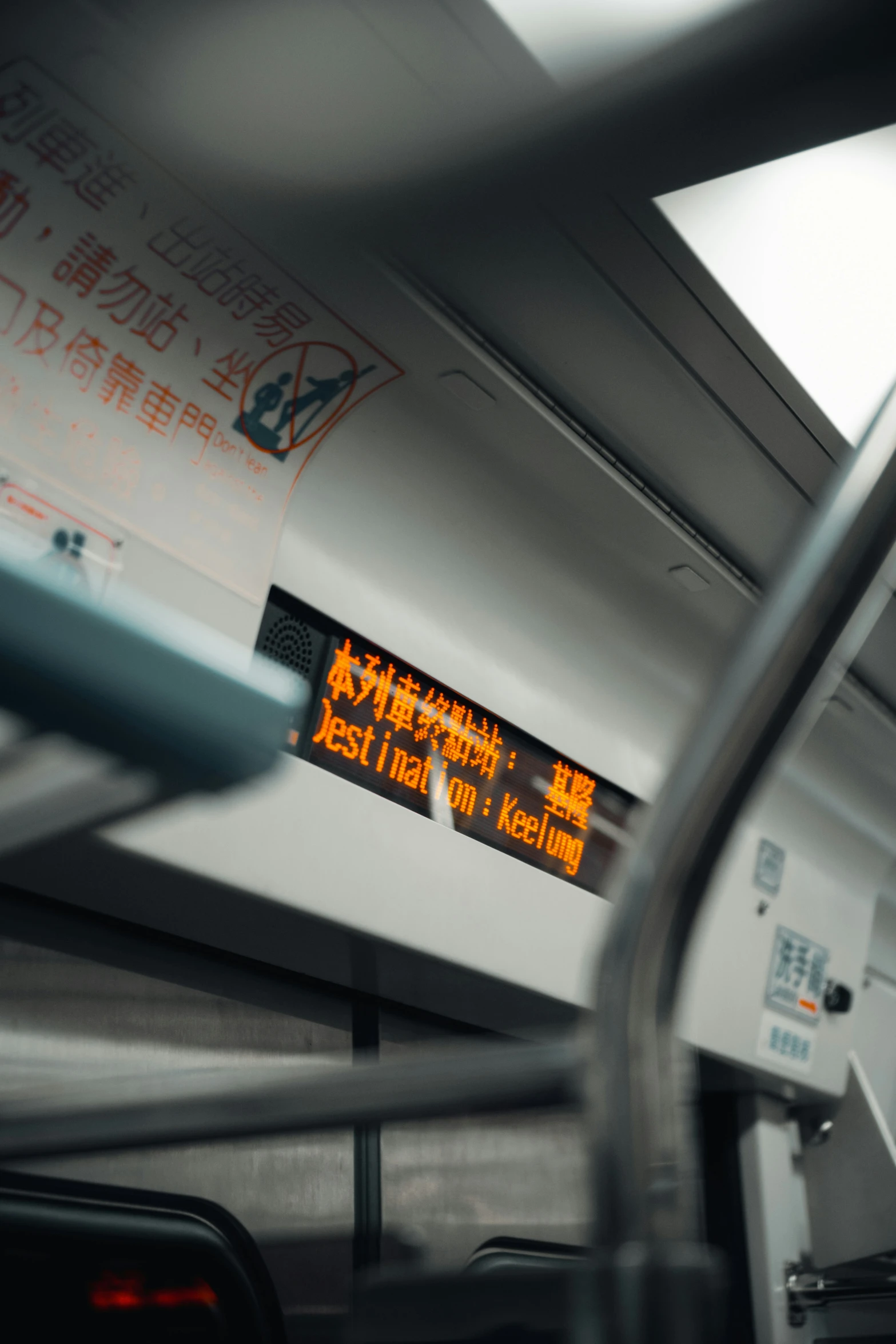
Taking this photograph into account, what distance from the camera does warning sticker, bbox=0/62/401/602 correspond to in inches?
59.5

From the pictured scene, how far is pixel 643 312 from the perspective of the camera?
6.05 ft

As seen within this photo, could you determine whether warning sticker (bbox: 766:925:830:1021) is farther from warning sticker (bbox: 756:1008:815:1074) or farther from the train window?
the train window

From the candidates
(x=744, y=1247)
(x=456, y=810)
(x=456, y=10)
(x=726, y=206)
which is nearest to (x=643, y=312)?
(x=726, y=206)

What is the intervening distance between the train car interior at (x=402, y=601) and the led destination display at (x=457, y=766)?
0.01m

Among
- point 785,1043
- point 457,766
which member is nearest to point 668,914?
point 457,766

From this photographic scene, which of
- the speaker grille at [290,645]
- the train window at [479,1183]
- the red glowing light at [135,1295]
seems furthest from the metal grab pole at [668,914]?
the train window at [479,1183]

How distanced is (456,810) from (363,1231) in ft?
2.82

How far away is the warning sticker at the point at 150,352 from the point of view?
1512mm

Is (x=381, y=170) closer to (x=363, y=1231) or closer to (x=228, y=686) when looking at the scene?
(x=228, y=686)

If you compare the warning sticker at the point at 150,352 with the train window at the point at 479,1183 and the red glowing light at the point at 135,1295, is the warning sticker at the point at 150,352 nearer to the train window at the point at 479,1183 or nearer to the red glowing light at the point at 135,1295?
the red glowing light at the point at 135,1295

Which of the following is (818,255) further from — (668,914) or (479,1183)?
(479,1183)

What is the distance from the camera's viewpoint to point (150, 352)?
1700 mm

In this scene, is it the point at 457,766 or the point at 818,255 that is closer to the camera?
the point at 818,255

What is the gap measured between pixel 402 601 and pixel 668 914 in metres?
1.78
